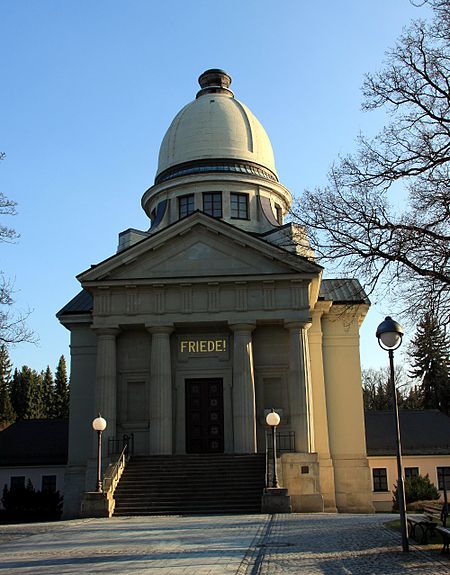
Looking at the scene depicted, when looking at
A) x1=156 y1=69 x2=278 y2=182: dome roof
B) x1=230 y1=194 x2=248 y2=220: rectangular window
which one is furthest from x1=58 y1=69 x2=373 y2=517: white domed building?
x1=156 y1=69 x2=278 y2=182: dome roof

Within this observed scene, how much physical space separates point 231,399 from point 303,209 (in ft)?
64.3

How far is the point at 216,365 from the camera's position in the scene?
37562 millimetres

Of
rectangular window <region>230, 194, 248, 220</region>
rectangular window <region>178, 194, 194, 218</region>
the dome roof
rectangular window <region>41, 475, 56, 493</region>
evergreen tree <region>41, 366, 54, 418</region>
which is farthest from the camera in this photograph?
evergreen tree <region>41, 366, 54, 418</region>

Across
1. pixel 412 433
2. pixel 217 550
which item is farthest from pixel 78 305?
pixel 217 550

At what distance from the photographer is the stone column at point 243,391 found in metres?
34.4

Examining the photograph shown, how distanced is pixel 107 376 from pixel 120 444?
11.5 feet

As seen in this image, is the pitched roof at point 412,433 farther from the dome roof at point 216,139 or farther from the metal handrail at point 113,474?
the metal handrail at point 113,474

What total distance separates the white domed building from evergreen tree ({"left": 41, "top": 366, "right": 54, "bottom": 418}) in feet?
206

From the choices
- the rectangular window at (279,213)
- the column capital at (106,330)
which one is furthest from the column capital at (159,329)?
the rectangular window at (279,213)

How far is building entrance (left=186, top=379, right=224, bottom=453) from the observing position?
36.9 metres

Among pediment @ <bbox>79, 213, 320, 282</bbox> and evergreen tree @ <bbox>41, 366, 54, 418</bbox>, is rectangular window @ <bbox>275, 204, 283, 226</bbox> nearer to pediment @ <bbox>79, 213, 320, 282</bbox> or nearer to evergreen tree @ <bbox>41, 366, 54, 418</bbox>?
pediment @ <bbox>79, 213, 320, 282</bbox>

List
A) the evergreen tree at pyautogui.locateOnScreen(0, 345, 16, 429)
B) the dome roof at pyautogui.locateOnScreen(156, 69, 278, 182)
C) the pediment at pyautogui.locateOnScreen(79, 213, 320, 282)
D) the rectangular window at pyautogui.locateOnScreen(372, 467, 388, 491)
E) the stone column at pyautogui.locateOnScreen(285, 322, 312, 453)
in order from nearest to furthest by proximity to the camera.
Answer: the stone column at pyautogui.locateOnScreen(285, 322, 312, 453) → the pediment at pyautogui.locateOnScreen(79, 213, 320, 282) → the rectangular window at pyautogui.locateOnScreen(372, 467, 388, 491) → the dome roof at pyautogui.locateOnScreen(156, 69, 278, 182) → the evergreen tree at pyautogui.locateOnScreen(0, 345, 16, 429)

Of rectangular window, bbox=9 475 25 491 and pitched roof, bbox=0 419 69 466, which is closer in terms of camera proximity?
rectangular window, bbox=9 475 25 491

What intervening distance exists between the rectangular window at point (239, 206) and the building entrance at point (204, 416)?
1305 centimetres
